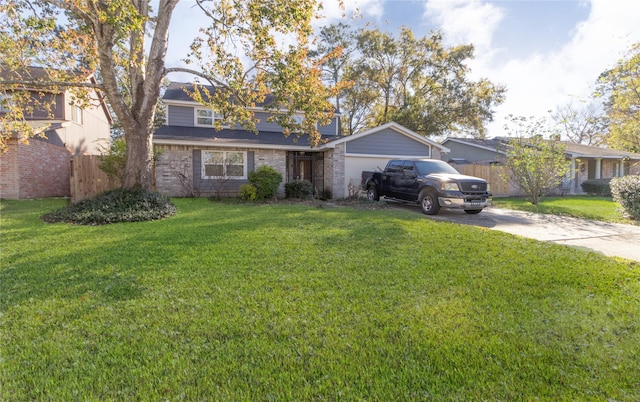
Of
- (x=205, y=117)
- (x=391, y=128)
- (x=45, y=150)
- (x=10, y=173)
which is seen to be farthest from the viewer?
(x=205, y=117)

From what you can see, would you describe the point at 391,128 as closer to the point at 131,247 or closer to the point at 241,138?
the point at 241,138

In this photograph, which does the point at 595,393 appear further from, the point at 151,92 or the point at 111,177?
the point at 111,177

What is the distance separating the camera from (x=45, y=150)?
1511cm

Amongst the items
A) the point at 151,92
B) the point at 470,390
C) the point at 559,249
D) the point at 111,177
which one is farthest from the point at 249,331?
the point at 111,177

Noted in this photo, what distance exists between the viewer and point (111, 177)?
40.8 ft

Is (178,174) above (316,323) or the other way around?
above

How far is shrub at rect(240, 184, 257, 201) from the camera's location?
13094mm

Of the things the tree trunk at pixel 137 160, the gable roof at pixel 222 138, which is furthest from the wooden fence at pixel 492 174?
the tree trunk at pixel 137 160

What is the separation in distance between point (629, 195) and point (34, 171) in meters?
22.9

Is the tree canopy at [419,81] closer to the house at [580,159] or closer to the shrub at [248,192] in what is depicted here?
the house at [580,159]

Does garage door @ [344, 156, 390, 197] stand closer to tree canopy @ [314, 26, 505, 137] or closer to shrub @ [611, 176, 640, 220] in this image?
A: shrub @ [611, 176, 640, 220]

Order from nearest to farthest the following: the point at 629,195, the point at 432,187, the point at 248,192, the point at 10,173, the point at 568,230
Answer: the point at 568,230 < the point at 629,195 < the point at 432,187 < the point at 248,192 < the point at 10,173

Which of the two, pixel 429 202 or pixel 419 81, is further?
pixel 419 81

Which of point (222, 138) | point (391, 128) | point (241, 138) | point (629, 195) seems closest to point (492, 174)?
point (391, 128)
